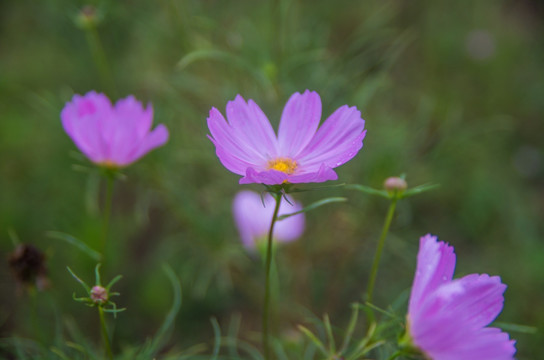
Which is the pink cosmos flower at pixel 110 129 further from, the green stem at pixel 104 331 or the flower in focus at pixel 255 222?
the flower in focus at pixel 255 222

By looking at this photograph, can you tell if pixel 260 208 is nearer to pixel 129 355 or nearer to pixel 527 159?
pixel 129 355

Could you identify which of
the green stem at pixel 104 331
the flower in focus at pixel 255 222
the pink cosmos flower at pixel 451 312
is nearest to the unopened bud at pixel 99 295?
the green stem at pixel 104 331

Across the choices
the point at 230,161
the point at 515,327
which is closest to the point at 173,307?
the point at 230,161

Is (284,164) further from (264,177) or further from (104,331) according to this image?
(104,331)

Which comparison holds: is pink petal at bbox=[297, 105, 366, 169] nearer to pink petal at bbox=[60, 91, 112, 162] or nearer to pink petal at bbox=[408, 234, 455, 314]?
pink petal at bbox=[408, 234, 455, 314]

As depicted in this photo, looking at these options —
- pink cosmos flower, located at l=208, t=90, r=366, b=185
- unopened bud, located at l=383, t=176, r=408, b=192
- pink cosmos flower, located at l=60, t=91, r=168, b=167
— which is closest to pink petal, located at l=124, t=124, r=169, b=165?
pink cosmos flower, located at l=60, t=91, r=168, b=167

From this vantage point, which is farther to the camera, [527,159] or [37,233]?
[527,159]

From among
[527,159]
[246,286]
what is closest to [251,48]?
[246,286]
